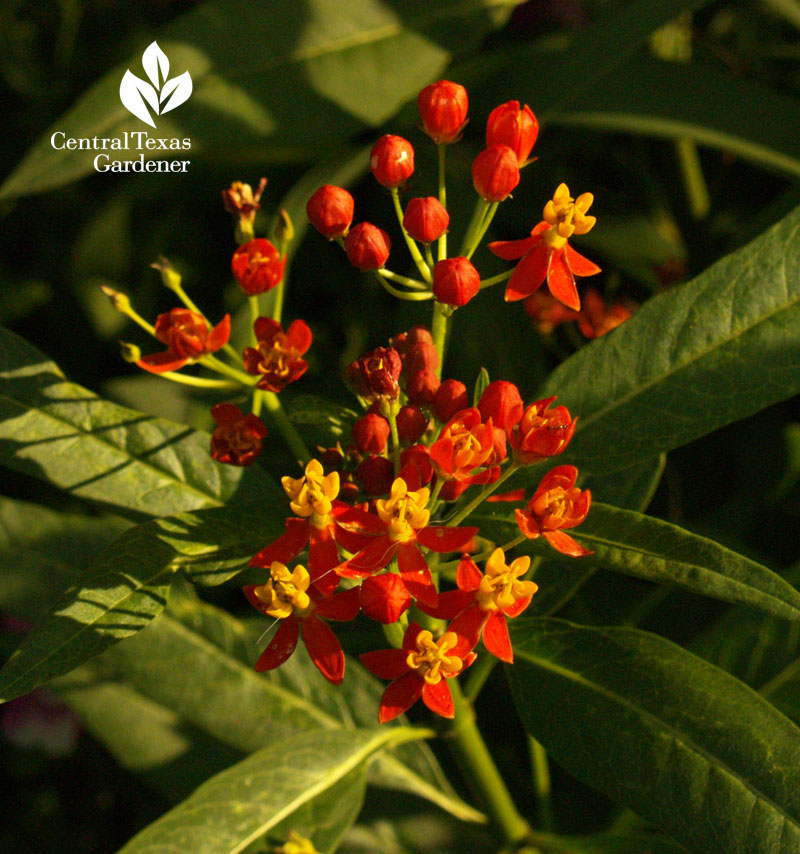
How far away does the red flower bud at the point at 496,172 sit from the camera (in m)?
1.41

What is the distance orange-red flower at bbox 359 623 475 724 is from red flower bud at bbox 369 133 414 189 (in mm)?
702

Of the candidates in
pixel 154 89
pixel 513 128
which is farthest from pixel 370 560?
pixel 154 89

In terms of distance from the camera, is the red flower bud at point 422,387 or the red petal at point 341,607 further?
the red flower bud at point 422,387

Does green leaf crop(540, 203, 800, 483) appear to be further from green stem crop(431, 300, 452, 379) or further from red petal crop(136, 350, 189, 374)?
red petal crop(136, 350, 189, 374)

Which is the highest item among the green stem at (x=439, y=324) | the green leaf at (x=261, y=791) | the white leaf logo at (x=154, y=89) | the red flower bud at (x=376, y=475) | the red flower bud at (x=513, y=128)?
the white leaf logo at (x=154, y=89)

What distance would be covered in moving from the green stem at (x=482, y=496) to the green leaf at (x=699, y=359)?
222 millimetres

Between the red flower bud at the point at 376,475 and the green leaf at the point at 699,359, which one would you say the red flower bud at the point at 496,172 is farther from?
the red flower bud at the point at 376,475

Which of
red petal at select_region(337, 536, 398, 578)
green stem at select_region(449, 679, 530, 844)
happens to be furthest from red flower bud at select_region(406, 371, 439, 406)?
green stem at select_region(449, 679, 530, 844)

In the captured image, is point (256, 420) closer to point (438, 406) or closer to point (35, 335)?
point (438, 406)

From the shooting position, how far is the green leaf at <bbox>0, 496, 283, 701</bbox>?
1213 mm

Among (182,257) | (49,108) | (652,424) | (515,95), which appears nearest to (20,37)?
(49,108)

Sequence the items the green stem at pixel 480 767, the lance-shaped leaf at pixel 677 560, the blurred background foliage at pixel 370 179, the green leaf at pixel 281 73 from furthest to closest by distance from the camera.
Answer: the blurred background foliage at pixel 370 179 < the green leaf at pixel 281 73 < the green stem at pixel 480 767 < the lance-shaped leaf at pixel 677 560

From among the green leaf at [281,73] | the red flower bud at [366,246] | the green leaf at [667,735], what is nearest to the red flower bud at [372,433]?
the red flower bud at [366,246]

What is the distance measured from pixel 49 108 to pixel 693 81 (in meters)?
2.30
